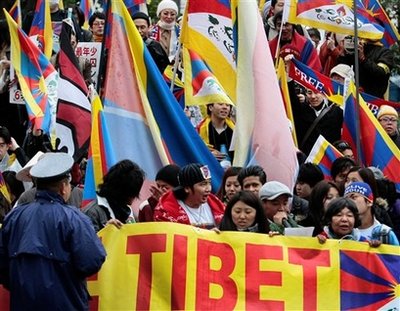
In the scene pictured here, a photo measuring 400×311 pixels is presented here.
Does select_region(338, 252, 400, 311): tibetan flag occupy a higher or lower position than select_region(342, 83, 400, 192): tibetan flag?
lower

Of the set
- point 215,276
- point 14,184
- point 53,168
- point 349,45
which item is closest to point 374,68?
point 349,45

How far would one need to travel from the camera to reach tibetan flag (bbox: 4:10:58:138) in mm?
14906

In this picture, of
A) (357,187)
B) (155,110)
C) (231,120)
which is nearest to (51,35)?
(231,120)

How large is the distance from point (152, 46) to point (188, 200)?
6.18 m

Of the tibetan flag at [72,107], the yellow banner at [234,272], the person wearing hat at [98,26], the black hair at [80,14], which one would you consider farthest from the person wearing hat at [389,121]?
the black hair at [80,14]

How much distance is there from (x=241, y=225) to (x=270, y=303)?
72 cm

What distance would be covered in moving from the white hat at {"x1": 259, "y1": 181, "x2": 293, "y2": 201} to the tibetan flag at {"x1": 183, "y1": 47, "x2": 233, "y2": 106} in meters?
2.56

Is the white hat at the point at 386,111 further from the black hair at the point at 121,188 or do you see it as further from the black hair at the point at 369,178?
the black hair at the point at 121,188

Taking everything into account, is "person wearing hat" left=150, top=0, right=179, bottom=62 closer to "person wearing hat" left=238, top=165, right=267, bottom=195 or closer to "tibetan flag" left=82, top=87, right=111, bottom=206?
"tibetan flag" left=82, top=87, right=111, bottom=206

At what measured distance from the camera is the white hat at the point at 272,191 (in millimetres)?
12320

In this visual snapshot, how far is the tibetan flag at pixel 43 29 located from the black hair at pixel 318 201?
5227mm

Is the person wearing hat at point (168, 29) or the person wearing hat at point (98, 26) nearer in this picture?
the person wearing hat at point (168, 29)

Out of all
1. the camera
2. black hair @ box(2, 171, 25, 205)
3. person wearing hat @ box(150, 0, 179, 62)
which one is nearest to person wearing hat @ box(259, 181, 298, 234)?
black hair @ box(2, 171, 25, 205)

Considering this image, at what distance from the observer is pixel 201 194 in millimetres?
11977
